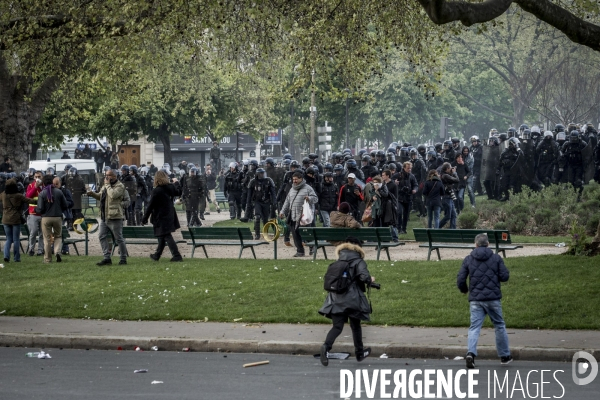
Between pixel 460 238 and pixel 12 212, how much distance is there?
840cm

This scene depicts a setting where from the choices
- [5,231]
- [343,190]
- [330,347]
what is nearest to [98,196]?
[5,231]

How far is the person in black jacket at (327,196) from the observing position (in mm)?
22219

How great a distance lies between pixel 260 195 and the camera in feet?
76.6

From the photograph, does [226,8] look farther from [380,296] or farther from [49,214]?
[380,296]

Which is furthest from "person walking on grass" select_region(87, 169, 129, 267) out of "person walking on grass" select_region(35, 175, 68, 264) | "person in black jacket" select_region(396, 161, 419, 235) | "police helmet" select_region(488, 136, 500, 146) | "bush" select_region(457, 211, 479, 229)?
"police helmet" select_region(488, 136, 500, 146)

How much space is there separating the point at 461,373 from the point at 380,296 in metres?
4.42

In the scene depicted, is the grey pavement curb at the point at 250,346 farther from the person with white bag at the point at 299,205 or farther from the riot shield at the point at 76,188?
the riot shield at the point at 76,188

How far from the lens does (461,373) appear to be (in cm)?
1020

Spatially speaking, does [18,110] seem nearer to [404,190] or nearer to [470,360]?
[404,190]

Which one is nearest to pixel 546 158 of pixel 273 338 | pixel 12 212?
pixel 12 212

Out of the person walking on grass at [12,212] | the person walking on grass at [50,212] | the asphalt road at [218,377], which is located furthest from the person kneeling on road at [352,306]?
the person walking on grass at [12,212]

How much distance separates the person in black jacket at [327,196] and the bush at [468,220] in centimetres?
309

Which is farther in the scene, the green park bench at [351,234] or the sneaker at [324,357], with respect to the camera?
the green park bench at [351,234]

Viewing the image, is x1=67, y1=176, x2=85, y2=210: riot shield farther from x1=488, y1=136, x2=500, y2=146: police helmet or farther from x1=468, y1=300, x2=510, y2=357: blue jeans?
x1=468, y1=300, x2=510, y2=357: blue jeans
